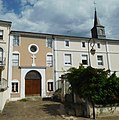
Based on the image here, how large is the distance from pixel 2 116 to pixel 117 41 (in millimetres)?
23402

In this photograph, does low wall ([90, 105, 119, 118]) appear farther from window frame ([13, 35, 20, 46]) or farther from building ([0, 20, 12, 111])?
window frame ([13, 35, 20, 46])

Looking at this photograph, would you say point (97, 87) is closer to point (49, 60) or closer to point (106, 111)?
point (106, 111)

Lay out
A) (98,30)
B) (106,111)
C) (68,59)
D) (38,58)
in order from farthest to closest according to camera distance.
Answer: (98,30) < (68,59) < (38,58) < (106,111)

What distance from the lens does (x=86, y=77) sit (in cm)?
1371

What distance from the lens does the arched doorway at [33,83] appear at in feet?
78.4

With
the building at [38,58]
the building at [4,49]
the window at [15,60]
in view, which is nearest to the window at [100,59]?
the building at [38,58]

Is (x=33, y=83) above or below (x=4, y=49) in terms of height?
below

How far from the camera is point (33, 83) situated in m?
24.4

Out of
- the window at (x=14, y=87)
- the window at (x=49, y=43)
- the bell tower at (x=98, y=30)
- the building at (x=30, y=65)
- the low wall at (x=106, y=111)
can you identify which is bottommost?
the low wall at (x=106, y=111)

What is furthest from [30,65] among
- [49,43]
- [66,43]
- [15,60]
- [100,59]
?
[100,59]

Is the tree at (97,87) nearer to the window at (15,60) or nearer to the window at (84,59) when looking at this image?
the window at (15,60)

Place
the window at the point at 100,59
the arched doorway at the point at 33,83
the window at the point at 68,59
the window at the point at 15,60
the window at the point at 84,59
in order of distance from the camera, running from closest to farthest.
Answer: the window at the point at 15,60 < the arched doorway at the point at 33,83 < the window at the point at 68,59 < the window at the point at 84,59 < the window at the point at 100,59

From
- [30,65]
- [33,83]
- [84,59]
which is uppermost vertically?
[84,59]

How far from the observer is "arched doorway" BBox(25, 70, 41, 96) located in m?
23.9
